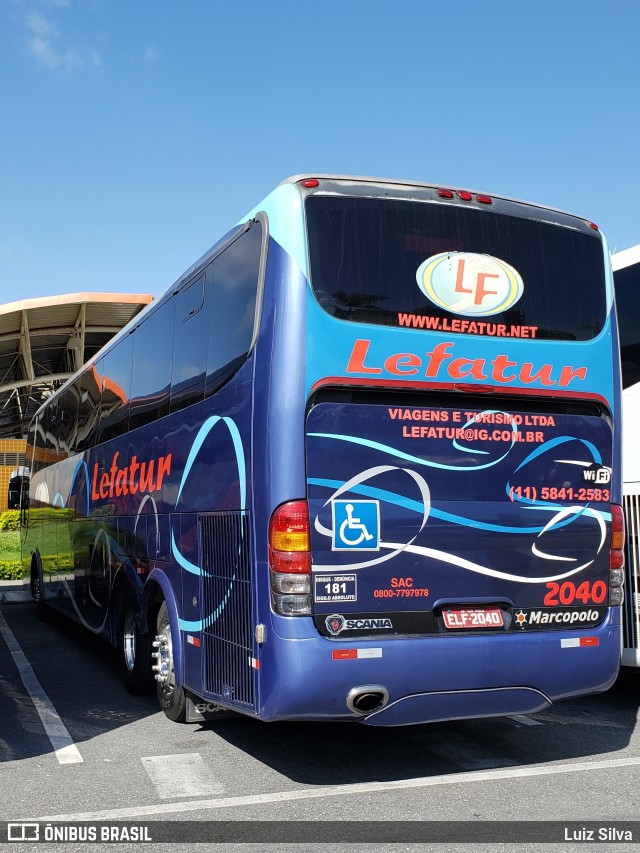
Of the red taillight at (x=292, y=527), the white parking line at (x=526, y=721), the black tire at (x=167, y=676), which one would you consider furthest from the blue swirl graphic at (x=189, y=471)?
the white parking line at (x=526, y=721)

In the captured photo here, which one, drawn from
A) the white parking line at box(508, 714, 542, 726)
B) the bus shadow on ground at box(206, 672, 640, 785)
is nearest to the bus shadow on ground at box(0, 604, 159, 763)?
the bus shadow on ground at box(206, 672, 640, 785)

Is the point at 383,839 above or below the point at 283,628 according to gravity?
below

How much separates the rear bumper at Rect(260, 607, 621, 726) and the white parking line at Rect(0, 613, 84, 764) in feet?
6.38

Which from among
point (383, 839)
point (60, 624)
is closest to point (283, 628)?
point (383, 839)

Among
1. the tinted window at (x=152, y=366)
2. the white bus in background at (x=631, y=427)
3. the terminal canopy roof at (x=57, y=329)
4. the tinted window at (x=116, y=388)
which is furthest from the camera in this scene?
the terminal canopy roof at (x=57, y=329)

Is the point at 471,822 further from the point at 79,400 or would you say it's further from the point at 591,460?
the point at 79,400

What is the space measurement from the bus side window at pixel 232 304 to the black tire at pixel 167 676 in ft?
7.07

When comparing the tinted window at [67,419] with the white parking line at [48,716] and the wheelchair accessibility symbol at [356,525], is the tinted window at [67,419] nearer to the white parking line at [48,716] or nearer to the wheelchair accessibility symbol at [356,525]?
the white parking line at [48,716]

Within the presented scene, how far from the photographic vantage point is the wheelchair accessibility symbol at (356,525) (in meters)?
5.24

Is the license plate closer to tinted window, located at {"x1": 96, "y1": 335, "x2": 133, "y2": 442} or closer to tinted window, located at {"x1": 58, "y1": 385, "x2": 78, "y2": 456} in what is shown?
tinted window, located at {"x1": 96, "y1": 335, "x2": 133, "y2": 442}

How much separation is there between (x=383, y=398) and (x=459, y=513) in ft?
2.80

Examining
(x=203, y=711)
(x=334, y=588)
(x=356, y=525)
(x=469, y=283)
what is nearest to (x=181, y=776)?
(x=203, y=711)

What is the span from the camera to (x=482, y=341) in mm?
5684

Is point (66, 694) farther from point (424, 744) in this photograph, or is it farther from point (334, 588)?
point (334, 588)
